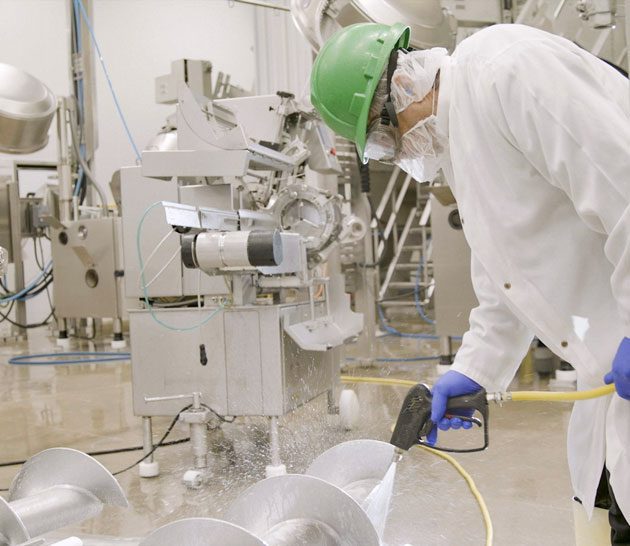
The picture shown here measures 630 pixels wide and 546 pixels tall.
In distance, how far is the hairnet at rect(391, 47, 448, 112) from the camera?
1.23 metres

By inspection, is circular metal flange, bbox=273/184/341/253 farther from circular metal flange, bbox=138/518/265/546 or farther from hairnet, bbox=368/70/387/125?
circular metal flange, bbox=138/518/265/546

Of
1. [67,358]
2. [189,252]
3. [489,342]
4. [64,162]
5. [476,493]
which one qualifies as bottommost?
[67,358]

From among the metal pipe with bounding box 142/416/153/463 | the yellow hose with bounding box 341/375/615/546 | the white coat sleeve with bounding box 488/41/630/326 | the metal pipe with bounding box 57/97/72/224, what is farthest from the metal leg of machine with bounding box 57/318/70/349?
the white coat sleeve with bounding box 488/41/630/326

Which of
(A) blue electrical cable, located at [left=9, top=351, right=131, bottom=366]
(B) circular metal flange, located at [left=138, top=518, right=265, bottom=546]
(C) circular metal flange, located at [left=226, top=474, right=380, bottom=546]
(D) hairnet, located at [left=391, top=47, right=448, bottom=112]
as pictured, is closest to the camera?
(B) circular metal flange, located at [left=138, top=518, right=265, bottom=546]

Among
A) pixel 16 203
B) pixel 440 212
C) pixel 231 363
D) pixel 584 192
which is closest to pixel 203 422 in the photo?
pixel 231 363

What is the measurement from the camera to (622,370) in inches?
38.8

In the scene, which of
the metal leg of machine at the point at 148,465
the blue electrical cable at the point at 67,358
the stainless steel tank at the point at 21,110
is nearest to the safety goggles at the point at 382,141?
the metal leg of machine at the point at 148,465

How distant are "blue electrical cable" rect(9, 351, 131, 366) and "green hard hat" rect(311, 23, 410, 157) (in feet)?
13.9

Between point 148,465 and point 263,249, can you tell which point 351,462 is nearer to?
point 263,249

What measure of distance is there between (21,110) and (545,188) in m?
4.14

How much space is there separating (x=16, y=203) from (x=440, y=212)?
3.98 meters

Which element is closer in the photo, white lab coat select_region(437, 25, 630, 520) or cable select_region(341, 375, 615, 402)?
white lab coat select_region(437, 25, 630, 520)

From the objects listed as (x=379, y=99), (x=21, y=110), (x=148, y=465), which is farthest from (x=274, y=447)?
(x=21, y=110)

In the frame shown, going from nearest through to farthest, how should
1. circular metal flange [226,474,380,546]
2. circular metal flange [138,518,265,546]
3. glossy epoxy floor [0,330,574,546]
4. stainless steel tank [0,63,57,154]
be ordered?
circular metal flange [138,518,265,546], circular metal flange [226,474,380,546], glossy epoxy floor [0,330,574,546], stainless steel tank [0,63,57,154]
